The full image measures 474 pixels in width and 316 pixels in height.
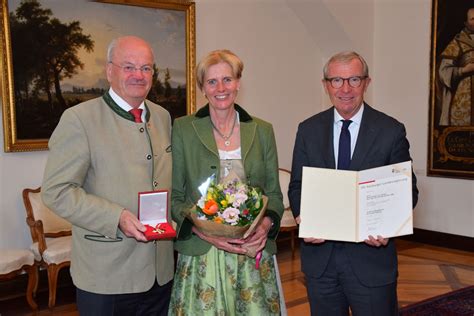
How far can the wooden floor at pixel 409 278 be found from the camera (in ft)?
15.6

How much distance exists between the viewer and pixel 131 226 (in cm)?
209

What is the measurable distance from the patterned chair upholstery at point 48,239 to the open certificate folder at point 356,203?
3052mm

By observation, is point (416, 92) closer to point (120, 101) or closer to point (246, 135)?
point (246, 135)

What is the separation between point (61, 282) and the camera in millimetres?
5230

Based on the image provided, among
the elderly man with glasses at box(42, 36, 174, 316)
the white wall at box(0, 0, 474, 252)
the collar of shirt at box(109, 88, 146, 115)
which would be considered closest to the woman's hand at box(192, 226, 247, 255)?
the elderly man with glasses at box(42, 36, 174, 316)

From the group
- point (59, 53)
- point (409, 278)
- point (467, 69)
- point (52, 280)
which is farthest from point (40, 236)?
point (467, 69)

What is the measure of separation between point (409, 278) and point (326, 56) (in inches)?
134

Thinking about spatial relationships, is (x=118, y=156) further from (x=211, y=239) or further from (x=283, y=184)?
(x=283, y=184)

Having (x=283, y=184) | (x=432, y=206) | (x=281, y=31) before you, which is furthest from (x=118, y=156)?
(x=432, y=206)

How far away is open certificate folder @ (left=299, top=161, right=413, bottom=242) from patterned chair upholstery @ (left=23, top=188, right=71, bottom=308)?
3.05m

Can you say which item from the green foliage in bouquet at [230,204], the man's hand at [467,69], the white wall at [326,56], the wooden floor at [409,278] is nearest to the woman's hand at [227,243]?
the green foliage in bouquet at [230,204]

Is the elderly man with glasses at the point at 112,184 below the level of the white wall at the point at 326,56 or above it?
below

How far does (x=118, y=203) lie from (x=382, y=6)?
248 inches

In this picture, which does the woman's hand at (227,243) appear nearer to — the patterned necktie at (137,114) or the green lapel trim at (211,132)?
the green lapel trim at (211,132)
